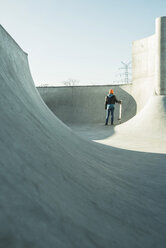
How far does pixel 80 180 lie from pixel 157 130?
6.91m

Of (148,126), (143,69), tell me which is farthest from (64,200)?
(143,69)

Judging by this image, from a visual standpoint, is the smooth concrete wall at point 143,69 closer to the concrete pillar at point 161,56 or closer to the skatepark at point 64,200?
the concrete pillar at point 161,56

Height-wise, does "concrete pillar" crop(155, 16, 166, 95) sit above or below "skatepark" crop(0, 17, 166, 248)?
above

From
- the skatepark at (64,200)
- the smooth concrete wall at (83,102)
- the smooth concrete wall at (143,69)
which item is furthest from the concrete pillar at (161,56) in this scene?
the skatepark at (64,200)

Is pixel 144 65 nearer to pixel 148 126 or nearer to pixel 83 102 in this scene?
pixel 83 102

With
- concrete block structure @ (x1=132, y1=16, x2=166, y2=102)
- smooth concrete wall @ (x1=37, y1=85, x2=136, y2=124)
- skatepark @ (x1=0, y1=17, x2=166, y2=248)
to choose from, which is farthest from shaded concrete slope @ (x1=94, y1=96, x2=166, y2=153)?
skatepark @ (x1=0, y1=17, x2=166, y2=248)

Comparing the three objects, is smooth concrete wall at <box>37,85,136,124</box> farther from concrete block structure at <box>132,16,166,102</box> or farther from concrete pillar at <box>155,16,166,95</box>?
concrete pillar at <box>155,16,166,95</box>

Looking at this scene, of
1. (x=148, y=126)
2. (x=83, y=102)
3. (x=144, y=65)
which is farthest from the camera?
(x=83, y=102)

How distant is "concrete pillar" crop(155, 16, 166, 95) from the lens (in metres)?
10.4

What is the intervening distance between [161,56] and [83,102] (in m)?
6.35

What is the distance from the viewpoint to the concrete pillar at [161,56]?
10.4 m

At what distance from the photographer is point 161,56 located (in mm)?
10500

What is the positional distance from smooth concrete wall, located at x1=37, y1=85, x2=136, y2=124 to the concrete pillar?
354 cm

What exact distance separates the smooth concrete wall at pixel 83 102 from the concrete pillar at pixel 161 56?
11.6 ft
